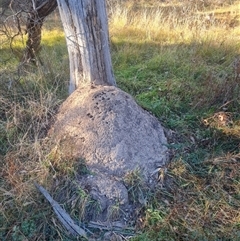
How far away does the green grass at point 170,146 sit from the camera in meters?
2.63

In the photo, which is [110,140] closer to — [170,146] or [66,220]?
[170,146]

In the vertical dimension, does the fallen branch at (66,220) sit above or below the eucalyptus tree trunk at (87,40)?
below

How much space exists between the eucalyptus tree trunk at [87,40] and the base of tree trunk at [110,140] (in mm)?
233

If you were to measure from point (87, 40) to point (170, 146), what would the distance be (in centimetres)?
137

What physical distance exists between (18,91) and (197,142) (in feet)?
7.38

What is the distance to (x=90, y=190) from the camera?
9.12 feet

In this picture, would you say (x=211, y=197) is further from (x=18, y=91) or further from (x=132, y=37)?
(x=132, y=37)

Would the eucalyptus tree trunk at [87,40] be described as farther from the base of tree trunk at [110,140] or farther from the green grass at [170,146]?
the green grass at [170,146]

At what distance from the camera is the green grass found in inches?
104

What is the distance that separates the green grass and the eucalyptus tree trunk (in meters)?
0.42

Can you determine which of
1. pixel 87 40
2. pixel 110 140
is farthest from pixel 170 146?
pixel 87 40

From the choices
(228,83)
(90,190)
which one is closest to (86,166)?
(90,190)

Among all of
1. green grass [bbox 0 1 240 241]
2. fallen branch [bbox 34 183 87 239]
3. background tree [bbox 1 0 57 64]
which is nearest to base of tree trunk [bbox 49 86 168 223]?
green grass [bbox 0 1 240 241]

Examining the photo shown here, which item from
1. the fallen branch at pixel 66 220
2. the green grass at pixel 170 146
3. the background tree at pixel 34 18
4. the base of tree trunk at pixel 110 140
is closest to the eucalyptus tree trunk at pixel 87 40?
the base of tree trunk at pixel 110 140
